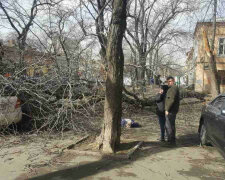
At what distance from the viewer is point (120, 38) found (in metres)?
4.98

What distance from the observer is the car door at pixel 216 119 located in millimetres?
4488

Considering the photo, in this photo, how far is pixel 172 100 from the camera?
5527 millimetres

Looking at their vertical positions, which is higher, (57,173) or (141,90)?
(141,90)

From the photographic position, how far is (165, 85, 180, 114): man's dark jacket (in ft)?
18.1

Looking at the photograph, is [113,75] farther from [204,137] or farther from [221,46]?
[221,46]

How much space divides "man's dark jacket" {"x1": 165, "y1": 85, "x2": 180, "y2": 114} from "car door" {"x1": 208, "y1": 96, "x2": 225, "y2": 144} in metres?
0.78

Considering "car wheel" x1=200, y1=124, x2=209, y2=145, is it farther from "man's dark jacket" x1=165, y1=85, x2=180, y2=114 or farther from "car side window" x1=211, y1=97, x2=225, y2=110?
"man's dark jacket" x1=165, y1=85, x2=180, y2=114

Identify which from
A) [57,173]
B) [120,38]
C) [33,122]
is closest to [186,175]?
[57,173]

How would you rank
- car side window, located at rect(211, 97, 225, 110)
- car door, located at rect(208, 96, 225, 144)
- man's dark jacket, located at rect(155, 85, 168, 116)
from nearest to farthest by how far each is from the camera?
1. car door, located at rect(208, 96, 225, 144)
2. car side window, located at rect(211, 97, 225, 110)
3. man's dark jacket, located at rect(155, 85, 168, 116)

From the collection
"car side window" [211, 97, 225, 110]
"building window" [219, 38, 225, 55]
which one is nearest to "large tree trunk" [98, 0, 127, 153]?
"car side window" [211, 97, 225, 110]

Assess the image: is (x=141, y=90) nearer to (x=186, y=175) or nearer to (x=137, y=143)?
(x=137, y=143)

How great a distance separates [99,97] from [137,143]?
2.28 meters

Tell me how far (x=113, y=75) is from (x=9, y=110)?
9.26 feet

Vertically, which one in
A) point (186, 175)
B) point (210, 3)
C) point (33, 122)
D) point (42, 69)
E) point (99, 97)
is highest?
point (210, 3)
